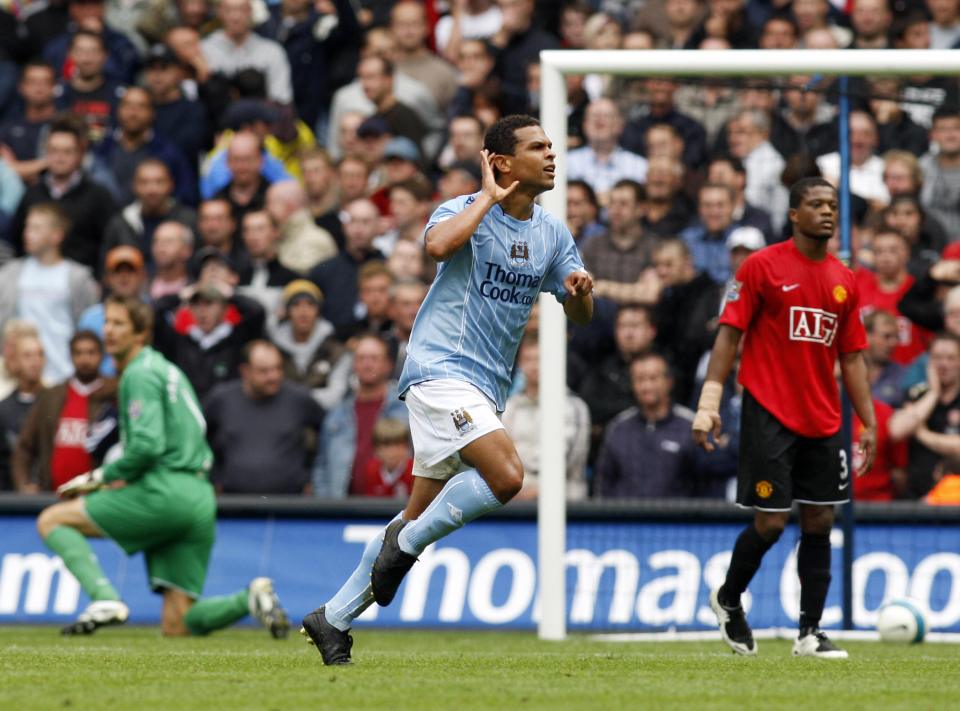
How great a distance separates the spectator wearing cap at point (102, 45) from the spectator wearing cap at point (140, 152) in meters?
0.93

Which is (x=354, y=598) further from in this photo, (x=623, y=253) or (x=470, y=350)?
(x=623, y=253)

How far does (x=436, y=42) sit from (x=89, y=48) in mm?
3389

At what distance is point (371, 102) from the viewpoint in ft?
54.5

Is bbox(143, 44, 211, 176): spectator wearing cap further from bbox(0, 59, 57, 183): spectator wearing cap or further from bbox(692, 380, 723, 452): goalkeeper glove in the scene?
bbox(692, 380, 723, 452): goalkeeper glove

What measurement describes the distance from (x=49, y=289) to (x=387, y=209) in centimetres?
304

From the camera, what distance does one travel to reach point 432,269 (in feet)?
48.8

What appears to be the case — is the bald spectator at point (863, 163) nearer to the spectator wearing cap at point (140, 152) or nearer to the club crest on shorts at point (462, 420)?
the club crest on shorts at point (462, 420)

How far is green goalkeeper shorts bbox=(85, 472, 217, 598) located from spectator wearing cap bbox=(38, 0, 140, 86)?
6.73 meters

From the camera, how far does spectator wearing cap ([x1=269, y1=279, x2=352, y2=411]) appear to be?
1426 cm

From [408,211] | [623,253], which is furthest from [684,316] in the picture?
[408,211]

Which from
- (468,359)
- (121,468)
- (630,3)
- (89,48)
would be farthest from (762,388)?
(89,48)

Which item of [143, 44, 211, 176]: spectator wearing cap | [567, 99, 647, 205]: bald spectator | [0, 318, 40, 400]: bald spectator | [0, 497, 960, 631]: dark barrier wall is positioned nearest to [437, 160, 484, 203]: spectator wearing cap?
[567, 99, 647, 205]: bald spectator

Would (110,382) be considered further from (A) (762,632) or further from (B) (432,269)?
(A) (762,632)

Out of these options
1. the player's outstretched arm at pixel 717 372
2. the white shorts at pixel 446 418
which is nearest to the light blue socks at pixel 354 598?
the white shorts at pixel 446 418
